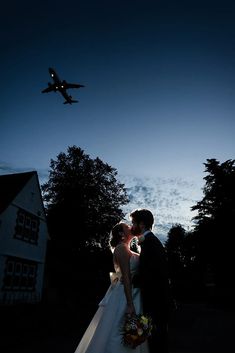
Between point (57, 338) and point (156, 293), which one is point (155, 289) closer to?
point (156, 293)

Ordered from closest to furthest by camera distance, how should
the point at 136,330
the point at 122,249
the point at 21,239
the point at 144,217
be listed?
the point at 136,330 → the point at 122,249 → the point at 144,217 → the point at 21,239

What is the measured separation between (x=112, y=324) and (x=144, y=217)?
4.35 feet

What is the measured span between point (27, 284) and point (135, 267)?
25245mm

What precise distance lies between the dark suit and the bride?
0.16 m

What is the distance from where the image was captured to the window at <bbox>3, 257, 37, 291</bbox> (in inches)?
993

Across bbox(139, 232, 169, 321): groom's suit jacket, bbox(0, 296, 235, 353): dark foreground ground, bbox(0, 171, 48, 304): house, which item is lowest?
bbox(0, 296, 235, 353): dark foreground ground

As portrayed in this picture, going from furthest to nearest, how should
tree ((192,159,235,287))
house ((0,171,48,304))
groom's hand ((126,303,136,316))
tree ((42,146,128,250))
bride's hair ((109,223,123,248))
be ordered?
1. tree ((42,146,128,250))
2. tree ((192,159,235,287))
3. house ((0,171,48,304))
4. bride's hair ((109,223,123,248))
5. groom's hand ((126,303,136,316))

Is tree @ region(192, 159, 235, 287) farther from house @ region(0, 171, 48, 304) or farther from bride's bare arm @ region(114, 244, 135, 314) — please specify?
bride's bare arm @ region(114, 244, 135, 314)

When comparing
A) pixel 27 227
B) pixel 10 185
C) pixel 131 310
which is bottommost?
pixel 131 310

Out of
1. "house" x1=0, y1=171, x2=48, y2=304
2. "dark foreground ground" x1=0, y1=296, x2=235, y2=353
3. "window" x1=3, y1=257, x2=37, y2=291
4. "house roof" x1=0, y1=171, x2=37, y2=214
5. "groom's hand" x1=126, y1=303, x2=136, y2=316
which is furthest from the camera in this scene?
"house roof" x1=0, y1=171, x2=37, y2=214

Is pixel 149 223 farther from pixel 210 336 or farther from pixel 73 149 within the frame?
pixel 73 149

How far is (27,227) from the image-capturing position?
92.3 feet

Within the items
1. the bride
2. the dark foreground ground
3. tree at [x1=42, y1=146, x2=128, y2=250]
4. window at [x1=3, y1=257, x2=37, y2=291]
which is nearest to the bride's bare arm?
the bride

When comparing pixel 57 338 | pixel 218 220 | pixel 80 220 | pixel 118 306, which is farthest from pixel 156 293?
pixel 80 220
